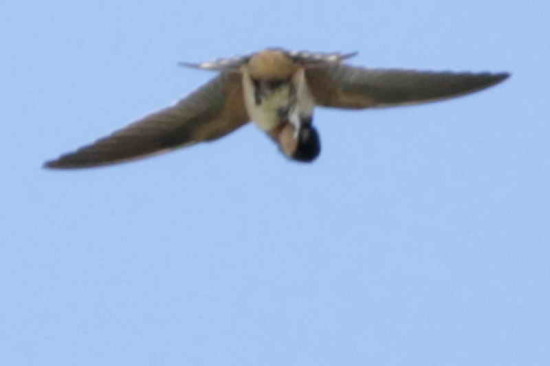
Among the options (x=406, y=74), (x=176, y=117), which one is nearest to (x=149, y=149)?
(x=176, y=117)

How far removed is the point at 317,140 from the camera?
15.6m

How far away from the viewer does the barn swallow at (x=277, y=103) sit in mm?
15461

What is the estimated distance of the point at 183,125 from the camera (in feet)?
53.6

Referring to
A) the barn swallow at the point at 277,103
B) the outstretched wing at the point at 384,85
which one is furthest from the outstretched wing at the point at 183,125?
the outstretched wing at the point at 384,85

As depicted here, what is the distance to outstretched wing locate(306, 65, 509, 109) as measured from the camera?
1592 centimetres

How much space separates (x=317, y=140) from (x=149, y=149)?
0.98m

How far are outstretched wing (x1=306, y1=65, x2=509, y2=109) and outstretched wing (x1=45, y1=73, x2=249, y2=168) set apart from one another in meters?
0.43

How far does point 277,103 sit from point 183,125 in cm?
105

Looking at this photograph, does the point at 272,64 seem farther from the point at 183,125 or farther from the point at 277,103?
the point at 183,125

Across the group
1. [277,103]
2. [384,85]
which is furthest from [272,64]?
[384,85]

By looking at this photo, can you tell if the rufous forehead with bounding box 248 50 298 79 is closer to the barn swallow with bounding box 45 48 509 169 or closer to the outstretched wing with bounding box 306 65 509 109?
the barn swallow with bounding box 45 48 509 169

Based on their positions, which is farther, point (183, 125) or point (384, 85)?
point (183, 125)

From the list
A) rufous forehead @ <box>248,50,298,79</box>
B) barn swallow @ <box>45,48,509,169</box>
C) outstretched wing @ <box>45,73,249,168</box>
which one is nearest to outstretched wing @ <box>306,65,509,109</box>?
barn swallow @ <box>45,48,509,169</box>

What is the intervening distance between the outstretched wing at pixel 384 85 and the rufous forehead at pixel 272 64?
840 millimetres
